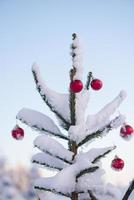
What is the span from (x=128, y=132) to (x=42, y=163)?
97cm

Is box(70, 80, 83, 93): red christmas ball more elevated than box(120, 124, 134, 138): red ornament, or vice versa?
box(70, 80, 83, 93): red christmas ball

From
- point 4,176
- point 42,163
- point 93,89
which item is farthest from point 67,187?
point 4,176

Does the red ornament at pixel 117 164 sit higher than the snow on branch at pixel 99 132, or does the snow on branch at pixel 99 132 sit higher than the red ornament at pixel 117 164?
the snow on branch at pixel 99 132

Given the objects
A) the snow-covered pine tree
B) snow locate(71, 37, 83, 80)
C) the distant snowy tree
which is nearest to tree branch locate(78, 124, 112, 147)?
the snow-covered pine tree

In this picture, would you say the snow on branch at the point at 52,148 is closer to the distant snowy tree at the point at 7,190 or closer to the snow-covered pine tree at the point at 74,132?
the snow-covered pine tree at the point at 74,132

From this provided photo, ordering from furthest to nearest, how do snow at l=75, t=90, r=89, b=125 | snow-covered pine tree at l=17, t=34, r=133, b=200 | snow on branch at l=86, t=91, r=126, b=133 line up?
snow at l=75, t=90, r=89, b=125, snow on branch at l=86, t=91, r=126, b=133, snow-covered pine tree at l=17, t=34, r=133, b=200

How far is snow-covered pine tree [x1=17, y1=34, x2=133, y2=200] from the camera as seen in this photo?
3971 mm

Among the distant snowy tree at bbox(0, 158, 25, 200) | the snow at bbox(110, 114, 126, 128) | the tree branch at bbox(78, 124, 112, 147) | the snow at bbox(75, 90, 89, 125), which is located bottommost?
the tree branch at bbox(78, 124, 112, 147)

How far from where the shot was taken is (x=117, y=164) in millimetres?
4117

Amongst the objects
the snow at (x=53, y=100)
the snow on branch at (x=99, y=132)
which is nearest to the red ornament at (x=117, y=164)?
the snow on branch at (x=99, y=132)

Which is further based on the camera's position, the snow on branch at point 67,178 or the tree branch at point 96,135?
the tree branch at point 96,135

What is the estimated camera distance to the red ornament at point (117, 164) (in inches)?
162

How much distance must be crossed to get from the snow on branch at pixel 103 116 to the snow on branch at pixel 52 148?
1.18 feet

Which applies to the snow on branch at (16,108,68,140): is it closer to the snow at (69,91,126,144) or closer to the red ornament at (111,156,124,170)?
the snow at (69,91,126,144)
